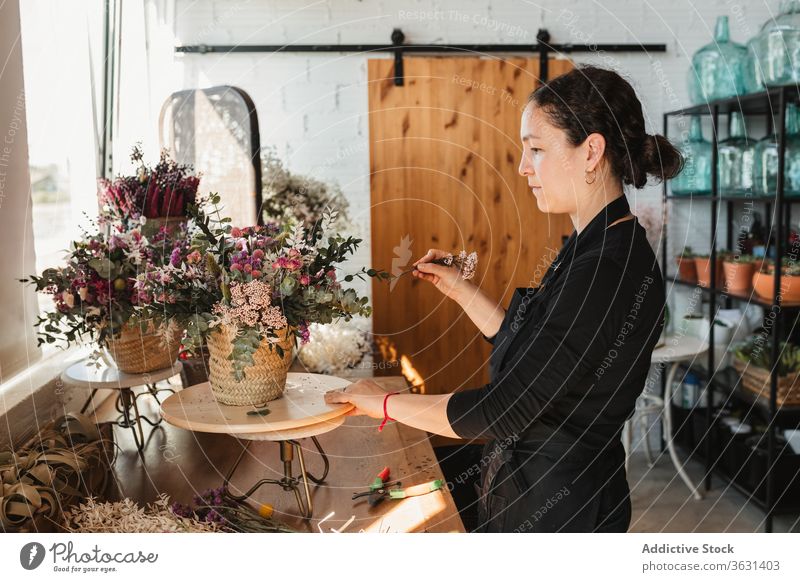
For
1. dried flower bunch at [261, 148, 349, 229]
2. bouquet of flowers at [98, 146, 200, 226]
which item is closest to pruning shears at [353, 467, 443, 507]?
bouquet of flowers at [98, 146, 200, 226]

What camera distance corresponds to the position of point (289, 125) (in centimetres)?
243

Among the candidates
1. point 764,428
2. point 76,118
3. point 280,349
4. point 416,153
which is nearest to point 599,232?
point 280,349

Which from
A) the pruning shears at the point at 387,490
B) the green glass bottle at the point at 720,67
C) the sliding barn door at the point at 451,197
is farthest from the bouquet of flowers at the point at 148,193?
the green glass bottle at the point at 720,67

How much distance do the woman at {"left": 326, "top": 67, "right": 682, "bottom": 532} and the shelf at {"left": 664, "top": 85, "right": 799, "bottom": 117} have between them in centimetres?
120

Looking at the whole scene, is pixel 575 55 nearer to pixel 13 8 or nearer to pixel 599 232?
pixel 599 232

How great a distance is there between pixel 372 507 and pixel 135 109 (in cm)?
104

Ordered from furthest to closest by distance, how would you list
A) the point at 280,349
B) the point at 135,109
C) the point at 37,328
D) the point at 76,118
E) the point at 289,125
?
1. the point at 289,125
2. the point at 135,109
3. the point at 76,118
4. the point at 37,328
5. the point at 280,349

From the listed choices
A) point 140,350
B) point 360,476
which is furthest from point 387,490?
point 140,350

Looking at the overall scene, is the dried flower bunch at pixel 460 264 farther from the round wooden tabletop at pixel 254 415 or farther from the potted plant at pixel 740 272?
the potted plant at pixel 740 272

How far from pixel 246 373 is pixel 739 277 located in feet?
6.59

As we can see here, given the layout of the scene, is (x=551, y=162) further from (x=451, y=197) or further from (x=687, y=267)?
(x=687, y=267)

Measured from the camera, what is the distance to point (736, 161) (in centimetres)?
251

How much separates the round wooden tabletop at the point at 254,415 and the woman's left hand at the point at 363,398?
11 mm

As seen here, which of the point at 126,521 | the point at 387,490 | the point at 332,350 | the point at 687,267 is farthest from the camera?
the point at 687,267
